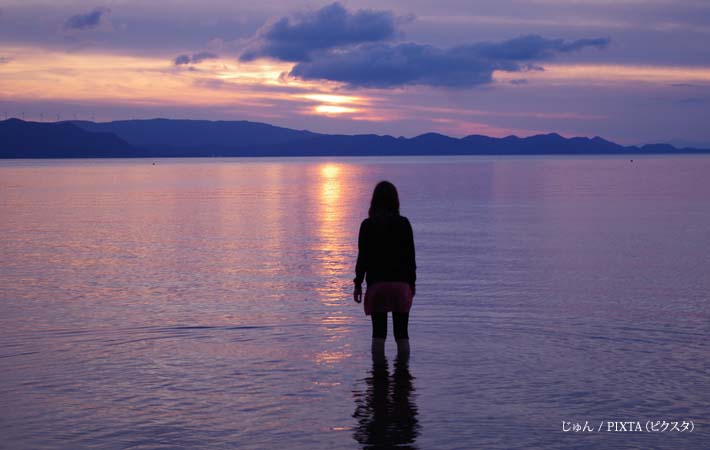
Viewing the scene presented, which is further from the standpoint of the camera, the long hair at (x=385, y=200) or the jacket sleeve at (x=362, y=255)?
the jacket sleeve at (x=362, y=255)

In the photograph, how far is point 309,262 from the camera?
68.2ft

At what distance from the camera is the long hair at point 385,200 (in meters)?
9.11

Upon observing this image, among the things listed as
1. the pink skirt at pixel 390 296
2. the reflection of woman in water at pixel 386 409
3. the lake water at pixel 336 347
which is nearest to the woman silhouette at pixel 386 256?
the pink skirt at pixel 390 296

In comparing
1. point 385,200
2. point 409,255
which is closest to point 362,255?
point 409,255

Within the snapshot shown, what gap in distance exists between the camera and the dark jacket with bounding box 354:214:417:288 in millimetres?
9148

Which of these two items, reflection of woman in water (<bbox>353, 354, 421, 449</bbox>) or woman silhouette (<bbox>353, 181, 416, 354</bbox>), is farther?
woman silhouette (<bbox>353, 181, 416, 354</bbox>)

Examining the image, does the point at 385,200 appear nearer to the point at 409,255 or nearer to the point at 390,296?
the point at 409,255

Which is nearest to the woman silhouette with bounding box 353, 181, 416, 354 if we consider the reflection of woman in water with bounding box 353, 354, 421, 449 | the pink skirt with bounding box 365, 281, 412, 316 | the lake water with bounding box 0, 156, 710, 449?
the pink skirt with bounding box 365, 281, 412, 316

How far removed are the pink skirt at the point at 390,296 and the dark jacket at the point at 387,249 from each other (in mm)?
66

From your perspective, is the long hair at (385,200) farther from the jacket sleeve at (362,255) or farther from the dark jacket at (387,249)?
the jacket sleeve at (362,255)

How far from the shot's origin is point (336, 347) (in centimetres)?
1111

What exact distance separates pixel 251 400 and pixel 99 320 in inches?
211

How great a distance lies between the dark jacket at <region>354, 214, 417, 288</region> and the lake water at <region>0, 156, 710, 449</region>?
1182 millimetres

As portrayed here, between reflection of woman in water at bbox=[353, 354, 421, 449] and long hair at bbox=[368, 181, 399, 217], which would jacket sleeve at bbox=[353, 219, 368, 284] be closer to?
long hair at bbox=[368, 181, 399, 217]
